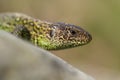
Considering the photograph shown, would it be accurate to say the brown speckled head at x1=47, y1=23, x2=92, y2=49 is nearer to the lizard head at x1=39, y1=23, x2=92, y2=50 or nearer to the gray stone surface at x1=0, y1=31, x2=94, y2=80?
the lizard head at x1=39, y1=23, x2=92, y2=50

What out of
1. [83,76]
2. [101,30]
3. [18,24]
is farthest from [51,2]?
[83,76]

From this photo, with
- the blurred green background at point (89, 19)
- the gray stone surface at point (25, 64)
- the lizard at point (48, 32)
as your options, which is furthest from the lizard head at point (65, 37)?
the blurred green background at point (89, 19)

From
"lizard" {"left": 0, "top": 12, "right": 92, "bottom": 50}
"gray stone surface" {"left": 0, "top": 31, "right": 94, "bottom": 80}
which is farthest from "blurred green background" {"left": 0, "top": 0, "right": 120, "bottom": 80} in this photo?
"gray stone surface" {"left": 0, "top": 31, "right": 94, "bottom": 80}

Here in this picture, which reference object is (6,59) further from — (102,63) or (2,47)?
(102,63)

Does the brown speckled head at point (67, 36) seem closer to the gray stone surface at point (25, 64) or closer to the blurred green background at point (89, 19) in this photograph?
the gray stone surface at point (25, 64)

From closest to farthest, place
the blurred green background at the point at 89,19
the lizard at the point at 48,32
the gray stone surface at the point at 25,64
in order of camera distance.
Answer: the gray stone surface at the point at 25,64 < the lizard at the point at 48,32 < the blurred green background at the point at 89,19

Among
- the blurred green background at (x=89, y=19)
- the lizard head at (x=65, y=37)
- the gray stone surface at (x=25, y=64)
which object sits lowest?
the gray stone surface at (x=25, y=64)
